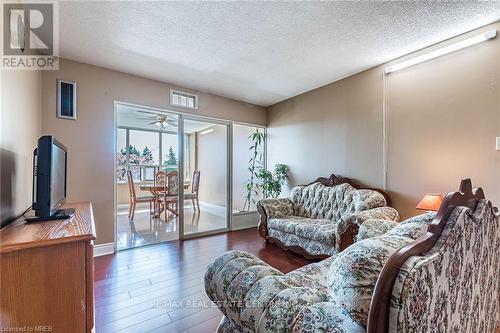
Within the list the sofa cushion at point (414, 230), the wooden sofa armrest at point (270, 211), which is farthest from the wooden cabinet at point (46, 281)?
the wooden sofa armrest at point (270, 211)

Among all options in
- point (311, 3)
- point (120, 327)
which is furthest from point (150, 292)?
point (311, 3)

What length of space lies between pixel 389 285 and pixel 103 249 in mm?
3586

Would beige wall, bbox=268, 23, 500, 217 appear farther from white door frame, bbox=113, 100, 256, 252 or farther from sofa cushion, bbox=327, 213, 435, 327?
sofa cushion, bbox=327, 213, 435, 327

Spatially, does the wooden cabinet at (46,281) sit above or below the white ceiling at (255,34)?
below

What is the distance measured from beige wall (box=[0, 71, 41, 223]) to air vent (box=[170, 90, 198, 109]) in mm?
1747

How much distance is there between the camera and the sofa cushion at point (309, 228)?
2.77 metres

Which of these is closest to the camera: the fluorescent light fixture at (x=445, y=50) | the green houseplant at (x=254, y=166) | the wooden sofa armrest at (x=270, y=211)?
the fluorescent light fixture at (x=445, y=50)

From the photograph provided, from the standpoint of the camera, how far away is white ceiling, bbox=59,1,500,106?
2.03 metres

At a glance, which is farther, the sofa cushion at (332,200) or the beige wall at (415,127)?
the sofa cushion at (332,200)

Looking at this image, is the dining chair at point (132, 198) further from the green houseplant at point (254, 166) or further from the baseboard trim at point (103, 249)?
the green houseplant at point (254, 166)

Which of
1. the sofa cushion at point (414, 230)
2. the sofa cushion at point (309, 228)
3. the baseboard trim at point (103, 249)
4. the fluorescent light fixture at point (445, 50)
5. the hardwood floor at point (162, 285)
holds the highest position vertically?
the fluorescent light fixture at point (445, 50)

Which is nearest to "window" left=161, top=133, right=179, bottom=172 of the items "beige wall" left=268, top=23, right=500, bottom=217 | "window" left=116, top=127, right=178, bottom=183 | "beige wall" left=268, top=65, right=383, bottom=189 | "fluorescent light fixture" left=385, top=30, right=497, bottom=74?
"window" left=116, top=127, right=178, bottom=183

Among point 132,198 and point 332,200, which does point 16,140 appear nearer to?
point 132,198

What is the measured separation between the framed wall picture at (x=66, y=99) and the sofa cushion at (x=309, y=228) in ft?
10.0
